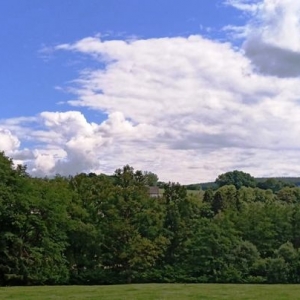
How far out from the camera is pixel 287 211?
5300 cm

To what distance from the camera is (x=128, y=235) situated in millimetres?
49188

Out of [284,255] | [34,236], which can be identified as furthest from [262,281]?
[34,236]

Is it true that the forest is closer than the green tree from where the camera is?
Yes

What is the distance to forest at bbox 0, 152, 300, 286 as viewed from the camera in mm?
43656

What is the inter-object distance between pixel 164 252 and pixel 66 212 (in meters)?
9.95

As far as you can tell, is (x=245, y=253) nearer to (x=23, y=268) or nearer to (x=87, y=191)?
(x=87, y=191)

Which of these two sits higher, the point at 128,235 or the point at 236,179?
the point at 236,179

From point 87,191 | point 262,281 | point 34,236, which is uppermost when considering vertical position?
point 87,191

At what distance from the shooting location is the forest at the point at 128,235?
43656 millimetres

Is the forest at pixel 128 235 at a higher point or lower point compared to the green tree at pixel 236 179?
lower

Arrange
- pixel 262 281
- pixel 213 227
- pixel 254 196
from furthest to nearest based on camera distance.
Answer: pixel 254 196 → pixel 213 227 → pixel 262 281

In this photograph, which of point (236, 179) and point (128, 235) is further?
point (236, 179)

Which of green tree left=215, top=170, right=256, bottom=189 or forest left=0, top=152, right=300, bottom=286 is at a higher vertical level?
green tree left=215, top=170, right=256, bottom=189

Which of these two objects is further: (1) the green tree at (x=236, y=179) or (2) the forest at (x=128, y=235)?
(1) the green tree at (x=236, y=179)
